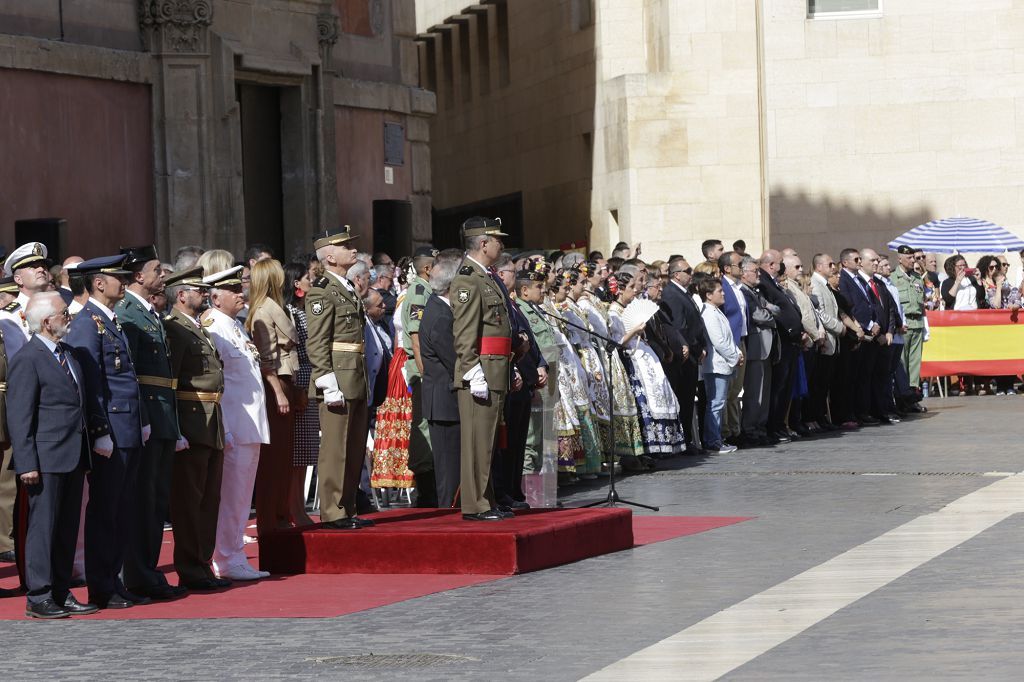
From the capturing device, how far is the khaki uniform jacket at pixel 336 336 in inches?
473

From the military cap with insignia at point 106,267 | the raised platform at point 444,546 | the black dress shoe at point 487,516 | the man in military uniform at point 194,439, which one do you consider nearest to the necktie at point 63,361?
the military cap with insignia at point 106,267

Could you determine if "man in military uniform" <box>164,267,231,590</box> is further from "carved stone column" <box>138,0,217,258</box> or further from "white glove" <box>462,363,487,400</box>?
"carved stone column" <box>138,0,217,258</box>

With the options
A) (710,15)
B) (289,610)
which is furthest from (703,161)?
(289,610)

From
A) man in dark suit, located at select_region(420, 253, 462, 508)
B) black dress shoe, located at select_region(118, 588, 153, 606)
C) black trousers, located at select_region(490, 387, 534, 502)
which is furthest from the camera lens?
black trousers, located at select_region(490, 387, 534, 502)

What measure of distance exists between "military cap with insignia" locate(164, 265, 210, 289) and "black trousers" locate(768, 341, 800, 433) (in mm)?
10172

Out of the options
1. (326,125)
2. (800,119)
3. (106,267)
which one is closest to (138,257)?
(106,267)

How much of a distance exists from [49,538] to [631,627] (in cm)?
303

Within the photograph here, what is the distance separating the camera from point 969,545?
11.7 metres

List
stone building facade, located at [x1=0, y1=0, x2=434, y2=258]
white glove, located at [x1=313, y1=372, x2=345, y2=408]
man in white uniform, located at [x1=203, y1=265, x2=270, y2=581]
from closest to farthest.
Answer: man in white uniform, located at [x1=203, y1=265, x2=270, y2=581]
white glove, located at [x1=313, y1=372, x2=345, y2=408]
stone building facade, located at [x1=0, y1=0, x2=434, y2=258]

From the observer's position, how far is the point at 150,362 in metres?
10.6

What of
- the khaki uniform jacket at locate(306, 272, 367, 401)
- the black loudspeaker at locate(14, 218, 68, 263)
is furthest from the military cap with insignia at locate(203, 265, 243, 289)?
the black loudspeaker at locate(14, 218, 68, 263)

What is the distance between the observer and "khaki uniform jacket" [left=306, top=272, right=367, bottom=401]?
12.0m

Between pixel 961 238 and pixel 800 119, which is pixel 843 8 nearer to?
pixel 800 119

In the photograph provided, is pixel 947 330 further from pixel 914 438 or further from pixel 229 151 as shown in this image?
pixel 229 151
